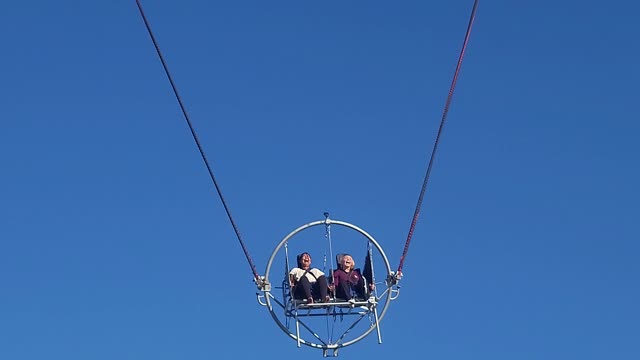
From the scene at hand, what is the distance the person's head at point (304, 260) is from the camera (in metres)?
20.4

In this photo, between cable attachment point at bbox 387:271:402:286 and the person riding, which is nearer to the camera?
the person riding

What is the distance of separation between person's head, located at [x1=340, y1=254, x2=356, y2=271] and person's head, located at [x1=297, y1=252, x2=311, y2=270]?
0.52 m

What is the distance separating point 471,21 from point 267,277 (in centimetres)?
553

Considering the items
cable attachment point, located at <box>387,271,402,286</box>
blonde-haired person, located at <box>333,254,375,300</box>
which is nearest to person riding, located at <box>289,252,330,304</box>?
blonde-haired person, located at <box>333,254,375,300</box>

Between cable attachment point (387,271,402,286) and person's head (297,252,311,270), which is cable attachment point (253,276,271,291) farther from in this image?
cable attachment point (387,271,402,286)

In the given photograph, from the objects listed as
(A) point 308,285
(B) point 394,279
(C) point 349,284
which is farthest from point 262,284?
(B) point 394,279

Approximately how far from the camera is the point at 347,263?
20.5m

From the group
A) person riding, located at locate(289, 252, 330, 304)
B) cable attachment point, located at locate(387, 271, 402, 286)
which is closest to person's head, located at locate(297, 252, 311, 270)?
person riding, located at locate(289, 252, 330, 304)

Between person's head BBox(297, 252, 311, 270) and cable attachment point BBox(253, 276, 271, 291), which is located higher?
person's head BBox(297, 252, 311, 270)

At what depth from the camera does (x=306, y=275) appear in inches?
782

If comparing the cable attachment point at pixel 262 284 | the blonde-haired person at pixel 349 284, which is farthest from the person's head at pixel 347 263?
the cable attachment point at pixel 262 284

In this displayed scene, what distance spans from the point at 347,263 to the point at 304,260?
0.68 metres

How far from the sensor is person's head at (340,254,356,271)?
20406 millimetres

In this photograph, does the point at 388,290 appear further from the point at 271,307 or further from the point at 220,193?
the point at 220,193
